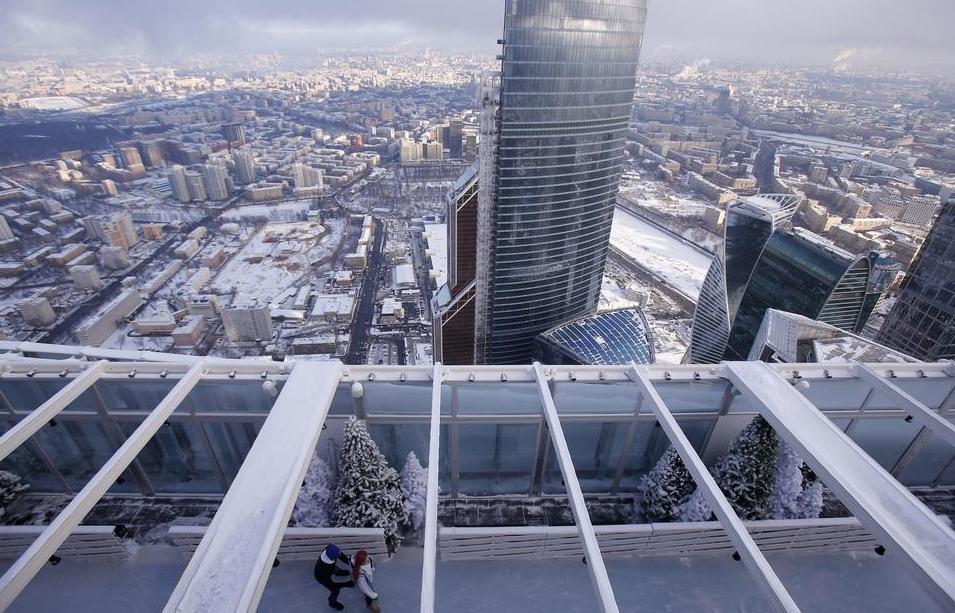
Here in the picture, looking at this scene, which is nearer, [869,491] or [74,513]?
[74,513]

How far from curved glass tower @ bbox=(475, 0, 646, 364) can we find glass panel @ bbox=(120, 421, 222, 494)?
30.1 m

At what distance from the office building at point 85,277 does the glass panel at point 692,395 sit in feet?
312

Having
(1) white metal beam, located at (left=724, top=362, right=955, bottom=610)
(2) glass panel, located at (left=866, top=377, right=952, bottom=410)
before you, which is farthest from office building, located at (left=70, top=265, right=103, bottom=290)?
(2) glass panel, located at (left=866, top=377, right=952, bottom=410)

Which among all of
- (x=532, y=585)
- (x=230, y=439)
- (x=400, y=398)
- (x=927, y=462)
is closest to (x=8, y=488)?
(x=230, y=439)

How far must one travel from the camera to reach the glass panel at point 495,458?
11203 millimetres

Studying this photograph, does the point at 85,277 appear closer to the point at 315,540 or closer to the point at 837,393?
the point at 315,540

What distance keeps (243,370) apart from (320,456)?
293 cm

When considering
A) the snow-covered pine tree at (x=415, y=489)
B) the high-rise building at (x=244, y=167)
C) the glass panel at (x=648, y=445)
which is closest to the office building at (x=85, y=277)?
the high-rise building at (x=244, y=167)

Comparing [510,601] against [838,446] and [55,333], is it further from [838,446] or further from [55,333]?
[55,333]

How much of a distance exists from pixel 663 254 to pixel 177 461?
282 feet

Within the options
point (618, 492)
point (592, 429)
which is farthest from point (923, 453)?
point (592, 429)

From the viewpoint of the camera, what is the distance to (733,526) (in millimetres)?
6641

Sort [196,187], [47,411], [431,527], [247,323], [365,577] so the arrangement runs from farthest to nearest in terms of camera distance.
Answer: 1. [196,187]
2. [247,323]
3. [47,411]
4. [365,577]
5. [431,527]

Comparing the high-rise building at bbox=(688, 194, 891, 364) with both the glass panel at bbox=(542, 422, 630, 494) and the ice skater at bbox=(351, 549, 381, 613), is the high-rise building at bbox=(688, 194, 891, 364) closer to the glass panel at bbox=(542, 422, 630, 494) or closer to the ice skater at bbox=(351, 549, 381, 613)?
the glass panel at bbox=(542, 422, 630, 494)
